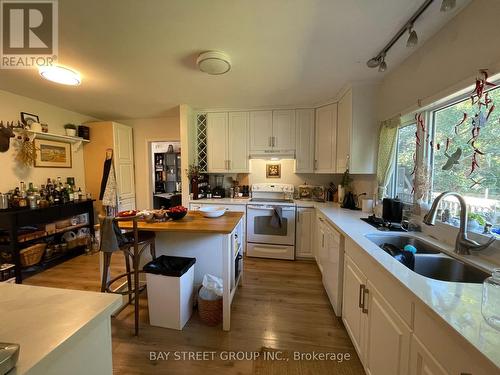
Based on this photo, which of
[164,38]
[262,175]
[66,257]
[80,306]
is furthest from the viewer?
[262,175]

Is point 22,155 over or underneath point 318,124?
underneath

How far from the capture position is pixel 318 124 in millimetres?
3268

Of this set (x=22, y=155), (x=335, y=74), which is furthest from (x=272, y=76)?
(x=22, y=155)

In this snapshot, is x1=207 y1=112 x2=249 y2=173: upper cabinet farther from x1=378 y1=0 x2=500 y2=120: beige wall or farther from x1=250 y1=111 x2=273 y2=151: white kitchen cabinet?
x1=378 y1=0 x2=500 y2=120: beige wall

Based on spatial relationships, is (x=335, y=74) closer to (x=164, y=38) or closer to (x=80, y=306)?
(x=164, y=38)

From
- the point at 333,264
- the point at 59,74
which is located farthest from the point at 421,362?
the point at 59,74

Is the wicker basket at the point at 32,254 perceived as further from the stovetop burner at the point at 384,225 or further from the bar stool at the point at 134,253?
the stovetop burner at the point at 384,225

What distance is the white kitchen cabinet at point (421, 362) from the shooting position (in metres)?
0.75

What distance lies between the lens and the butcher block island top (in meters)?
1.78

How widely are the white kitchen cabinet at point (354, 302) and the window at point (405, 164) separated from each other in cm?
102

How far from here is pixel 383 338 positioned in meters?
1.10

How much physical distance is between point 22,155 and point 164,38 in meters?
2.87

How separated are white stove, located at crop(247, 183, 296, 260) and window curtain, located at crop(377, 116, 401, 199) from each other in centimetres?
121

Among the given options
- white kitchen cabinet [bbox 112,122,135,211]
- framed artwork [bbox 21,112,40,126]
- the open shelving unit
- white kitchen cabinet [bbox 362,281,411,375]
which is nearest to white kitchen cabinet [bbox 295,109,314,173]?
white kitchen cabinet [bbox 362,281,411,375]
